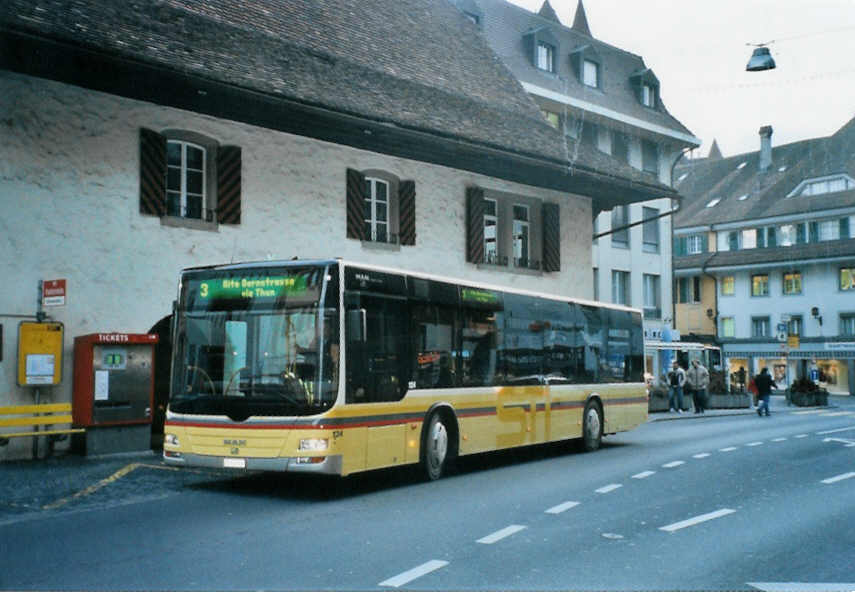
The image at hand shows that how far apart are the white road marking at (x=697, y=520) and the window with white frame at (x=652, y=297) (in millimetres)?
33778

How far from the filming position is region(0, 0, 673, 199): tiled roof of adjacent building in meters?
16.0

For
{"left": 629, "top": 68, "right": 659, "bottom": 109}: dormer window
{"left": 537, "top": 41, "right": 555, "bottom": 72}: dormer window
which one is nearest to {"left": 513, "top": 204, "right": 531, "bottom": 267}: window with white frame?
{"left": 537, "top": 41, "right": 555, "bottom": 72}: dormer window

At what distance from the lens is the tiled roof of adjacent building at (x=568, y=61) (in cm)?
3819

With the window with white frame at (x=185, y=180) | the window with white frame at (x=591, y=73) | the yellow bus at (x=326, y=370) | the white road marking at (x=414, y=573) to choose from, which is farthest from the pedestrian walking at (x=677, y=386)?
the white road marking at (x=414, y=573)

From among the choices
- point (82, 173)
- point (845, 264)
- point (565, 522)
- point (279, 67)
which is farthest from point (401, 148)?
point (845, 264)

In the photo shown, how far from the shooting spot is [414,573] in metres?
7.19

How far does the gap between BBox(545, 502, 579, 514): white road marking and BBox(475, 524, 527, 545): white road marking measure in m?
0.95

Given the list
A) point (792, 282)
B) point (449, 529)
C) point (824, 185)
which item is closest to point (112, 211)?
point (449, 529)

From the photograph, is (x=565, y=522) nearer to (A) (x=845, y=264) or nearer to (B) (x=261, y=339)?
(B) (x=261, y=339)

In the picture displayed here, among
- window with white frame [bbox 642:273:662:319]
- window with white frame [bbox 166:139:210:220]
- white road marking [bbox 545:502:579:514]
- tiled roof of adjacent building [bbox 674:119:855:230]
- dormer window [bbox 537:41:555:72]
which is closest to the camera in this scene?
white road marking [bbox 545:502:579:514]

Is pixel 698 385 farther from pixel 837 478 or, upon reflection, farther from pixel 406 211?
pixel 837 478

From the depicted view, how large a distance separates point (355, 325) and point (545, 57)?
30769mm

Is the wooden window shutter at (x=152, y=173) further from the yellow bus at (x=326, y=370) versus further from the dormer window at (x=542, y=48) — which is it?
the dormer window at (x=542, y=48)

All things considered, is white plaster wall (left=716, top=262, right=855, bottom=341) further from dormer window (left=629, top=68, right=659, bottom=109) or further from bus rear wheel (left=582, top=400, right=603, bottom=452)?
bus rear wheel (left=582, top=400, right=603, bottom=452)
